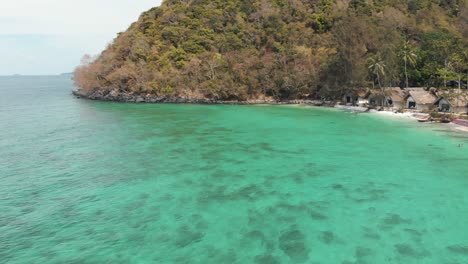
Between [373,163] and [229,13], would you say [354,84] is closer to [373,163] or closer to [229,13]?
[373,163]

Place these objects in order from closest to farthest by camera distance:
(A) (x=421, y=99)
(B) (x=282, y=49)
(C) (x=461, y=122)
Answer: (C) (x=461, y=122) < (A) (x=421, y=99) < (B) (x=282, y=49)

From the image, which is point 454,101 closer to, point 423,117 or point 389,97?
point 423,117

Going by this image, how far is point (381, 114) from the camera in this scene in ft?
176

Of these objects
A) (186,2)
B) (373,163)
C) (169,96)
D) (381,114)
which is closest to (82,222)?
(373,163)

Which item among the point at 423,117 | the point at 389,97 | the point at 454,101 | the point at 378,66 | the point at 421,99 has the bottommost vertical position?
the point at 423,117

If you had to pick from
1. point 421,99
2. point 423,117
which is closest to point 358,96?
point 421,99

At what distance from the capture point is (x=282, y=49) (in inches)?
3140

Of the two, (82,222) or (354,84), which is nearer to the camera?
(82,222)

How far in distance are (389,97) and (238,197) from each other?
46.8 meters

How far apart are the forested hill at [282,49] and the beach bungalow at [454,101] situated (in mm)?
6219

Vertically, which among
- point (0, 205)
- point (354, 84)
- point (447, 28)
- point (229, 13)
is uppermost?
point (229, 13)

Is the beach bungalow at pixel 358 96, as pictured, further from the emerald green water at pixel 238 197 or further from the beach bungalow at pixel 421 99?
the emerald green water at pixel 238 197

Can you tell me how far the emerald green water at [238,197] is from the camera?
15680 mm

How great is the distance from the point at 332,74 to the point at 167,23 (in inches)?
2105
